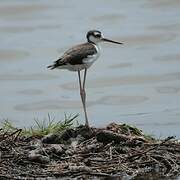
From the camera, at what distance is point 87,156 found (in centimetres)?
1200

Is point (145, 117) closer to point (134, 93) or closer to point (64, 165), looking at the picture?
point (134, 93)

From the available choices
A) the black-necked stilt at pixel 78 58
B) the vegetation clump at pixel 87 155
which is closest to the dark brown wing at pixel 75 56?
the black-necked stilt at pixel 78 58

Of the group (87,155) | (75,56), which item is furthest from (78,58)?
(87,155)

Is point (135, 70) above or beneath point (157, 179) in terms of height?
above

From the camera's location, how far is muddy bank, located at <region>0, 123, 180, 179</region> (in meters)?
11.6

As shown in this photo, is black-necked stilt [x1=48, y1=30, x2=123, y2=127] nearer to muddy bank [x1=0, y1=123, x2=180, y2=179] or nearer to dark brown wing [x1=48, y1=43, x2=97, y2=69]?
dark brown wing [x1=48, y1=43, x2=97, y2=69]

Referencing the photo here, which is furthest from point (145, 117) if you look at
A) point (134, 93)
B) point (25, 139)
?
point (25, 139)

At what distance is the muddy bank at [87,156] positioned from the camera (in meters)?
11.6

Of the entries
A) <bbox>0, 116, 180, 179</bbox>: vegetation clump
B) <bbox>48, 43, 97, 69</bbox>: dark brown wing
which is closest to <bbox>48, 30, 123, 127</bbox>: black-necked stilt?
<bbox>48, 43, 97, 69</bbox>: dark brown wing

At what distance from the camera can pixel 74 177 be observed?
11.5 m

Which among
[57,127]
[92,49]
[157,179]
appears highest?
[92,49]

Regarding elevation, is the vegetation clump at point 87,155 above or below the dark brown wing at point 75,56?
below

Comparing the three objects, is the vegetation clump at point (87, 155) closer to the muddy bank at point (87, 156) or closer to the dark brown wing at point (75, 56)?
the muddy bank at point (87, 156)

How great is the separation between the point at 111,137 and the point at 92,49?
1.51m
